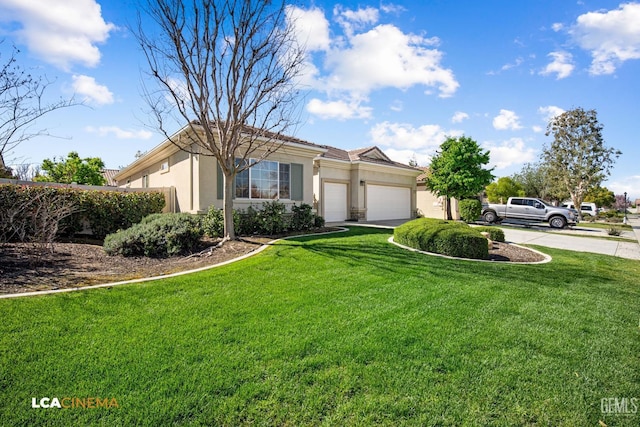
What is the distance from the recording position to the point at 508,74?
445 inches

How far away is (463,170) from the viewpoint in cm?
1766

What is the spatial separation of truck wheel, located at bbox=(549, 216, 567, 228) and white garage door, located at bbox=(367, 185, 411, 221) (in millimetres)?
8751

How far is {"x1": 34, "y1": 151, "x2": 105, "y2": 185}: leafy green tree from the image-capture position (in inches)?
1026

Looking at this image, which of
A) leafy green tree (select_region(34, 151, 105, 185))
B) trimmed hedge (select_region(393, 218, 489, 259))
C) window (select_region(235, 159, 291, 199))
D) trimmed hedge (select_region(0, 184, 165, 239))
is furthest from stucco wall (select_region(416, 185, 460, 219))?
leafy green tree (select_region(34, 151, 105, 185))

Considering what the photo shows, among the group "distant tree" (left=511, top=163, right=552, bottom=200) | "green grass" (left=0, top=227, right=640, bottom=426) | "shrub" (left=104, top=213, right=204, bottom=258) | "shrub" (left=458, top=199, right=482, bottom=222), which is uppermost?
"distant tree" (left=511, top=163, right=552, bottom=200)

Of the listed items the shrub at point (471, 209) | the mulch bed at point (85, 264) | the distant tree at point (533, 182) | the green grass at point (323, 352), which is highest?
the distant tree at point (533, 182)

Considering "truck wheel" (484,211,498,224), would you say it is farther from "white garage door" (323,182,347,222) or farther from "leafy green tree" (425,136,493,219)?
"white garage door" (323,182,347,222)

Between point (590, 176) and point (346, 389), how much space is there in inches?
1503

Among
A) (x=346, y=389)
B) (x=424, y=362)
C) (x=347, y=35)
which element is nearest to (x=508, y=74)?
(x=347, y=35)

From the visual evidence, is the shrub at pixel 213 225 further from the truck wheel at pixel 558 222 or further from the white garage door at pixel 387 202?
the truck wheel at pixel 558 222

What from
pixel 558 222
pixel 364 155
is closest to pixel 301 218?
pixel 364 155

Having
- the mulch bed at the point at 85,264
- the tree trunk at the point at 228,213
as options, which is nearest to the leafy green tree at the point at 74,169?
the mulch bed at the point at 85,264

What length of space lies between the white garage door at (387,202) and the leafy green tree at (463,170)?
306 cm

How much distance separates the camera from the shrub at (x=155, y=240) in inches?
296
